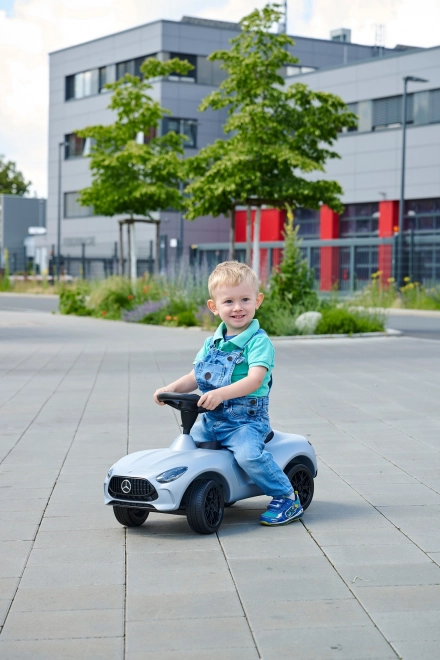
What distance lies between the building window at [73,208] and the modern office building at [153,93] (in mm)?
83

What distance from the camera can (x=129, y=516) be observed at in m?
5.44

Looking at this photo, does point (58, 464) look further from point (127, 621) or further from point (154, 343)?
point (154, 343)

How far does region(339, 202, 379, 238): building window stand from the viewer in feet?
160

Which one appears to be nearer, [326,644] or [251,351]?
[326,644]

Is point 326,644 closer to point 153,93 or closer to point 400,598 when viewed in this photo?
point 400,598

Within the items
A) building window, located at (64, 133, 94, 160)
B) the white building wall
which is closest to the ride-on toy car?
the white building wall

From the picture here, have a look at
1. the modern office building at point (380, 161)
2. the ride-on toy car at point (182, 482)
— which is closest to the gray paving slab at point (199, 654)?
the ride-on toy car at point (182, 482)

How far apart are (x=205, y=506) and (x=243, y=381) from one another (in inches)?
26.0

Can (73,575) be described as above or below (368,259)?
below

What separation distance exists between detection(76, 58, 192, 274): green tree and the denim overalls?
2740 cm

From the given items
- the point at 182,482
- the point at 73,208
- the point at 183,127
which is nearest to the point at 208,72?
the point at 183,127

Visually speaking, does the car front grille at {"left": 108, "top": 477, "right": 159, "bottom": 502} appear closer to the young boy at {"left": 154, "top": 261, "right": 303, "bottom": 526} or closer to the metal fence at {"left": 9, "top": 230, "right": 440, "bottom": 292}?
the young boy at {"left": 154, "top": 261, "right": 303, "bottom": 526}

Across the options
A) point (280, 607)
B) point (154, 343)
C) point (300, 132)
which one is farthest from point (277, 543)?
point (300, 132)

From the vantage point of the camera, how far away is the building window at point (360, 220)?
48.7 m
